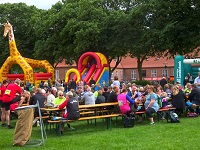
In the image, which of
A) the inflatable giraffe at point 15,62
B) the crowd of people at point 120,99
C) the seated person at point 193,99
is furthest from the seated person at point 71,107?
the inflatable giraffe at point 15,62

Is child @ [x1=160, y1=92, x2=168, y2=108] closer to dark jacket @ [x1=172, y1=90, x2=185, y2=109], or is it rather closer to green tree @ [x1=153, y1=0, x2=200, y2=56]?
dark jacket @ [x1=172, y1=90, x2=185, y2=109]

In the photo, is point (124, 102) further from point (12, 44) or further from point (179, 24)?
point (12, 44)

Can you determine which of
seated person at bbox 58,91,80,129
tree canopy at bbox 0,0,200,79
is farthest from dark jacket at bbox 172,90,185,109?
tree canopy at bbox 0,0,200,79

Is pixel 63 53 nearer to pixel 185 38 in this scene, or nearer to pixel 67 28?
pixel 67 28

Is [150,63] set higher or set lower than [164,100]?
higher

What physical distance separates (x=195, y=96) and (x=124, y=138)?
17.9 feet

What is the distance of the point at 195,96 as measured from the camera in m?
14.3

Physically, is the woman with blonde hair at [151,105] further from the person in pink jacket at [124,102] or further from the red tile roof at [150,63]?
the red tile roof at [150,63]

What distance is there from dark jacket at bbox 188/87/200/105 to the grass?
1.60 meters

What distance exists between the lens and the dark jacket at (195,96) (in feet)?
46.8

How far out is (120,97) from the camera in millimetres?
12453

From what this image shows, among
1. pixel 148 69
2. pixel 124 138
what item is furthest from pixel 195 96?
pixel 148 69

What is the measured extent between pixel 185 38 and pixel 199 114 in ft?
51.8

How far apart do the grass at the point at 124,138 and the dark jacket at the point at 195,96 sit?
1604mm
